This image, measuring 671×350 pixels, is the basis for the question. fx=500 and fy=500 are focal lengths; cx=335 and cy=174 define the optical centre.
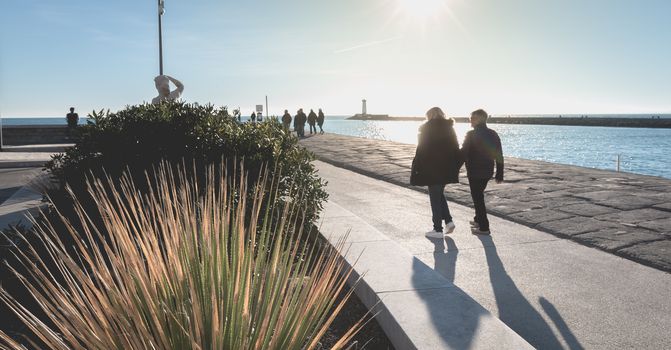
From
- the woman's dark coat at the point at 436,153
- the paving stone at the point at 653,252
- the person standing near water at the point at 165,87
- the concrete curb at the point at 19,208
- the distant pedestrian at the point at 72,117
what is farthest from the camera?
the distant pedestrian at the point at 72,117

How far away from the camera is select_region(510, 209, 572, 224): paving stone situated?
707cm

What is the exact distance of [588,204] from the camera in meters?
8.08

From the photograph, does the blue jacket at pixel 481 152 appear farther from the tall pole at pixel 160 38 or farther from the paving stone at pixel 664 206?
the tall pole at pixel 160 38

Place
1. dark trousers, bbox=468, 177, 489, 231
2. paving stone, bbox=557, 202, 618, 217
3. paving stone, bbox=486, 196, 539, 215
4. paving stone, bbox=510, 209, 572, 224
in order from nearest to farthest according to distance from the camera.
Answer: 1. dark trousers, bbox=468, 177, 489, 231
2. paving stone, bbox=510, 209, 572, 224
3. paving stone, bbox=557, 202, 618, 217
4. paving stone, bbox=486, 196, 539, 215

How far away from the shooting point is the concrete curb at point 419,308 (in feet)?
8.92

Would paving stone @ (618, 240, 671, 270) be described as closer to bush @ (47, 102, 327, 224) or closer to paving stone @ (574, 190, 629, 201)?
paving stone @ (574, 190, 629, 201)

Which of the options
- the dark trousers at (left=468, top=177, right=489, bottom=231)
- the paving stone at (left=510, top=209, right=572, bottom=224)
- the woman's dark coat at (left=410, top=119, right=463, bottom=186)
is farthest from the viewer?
the paving stone at (left=510, top=209, right=572, bottom=224)

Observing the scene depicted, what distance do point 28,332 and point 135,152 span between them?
204 centimetres

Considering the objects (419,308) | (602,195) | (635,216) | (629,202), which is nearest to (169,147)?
(419,308)

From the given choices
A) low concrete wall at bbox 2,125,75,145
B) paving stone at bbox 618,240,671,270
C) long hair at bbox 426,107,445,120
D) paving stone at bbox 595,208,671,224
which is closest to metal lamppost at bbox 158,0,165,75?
low concrete wall at bbox 2,125,75,145

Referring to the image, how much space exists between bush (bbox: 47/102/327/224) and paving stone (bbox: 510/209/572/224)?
3538mm

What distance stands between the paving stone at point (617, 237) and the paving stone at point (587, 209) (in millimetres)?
953

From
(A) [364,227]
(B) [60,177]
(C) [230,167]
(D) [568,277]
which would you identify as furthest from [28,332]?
(D) [568,277]

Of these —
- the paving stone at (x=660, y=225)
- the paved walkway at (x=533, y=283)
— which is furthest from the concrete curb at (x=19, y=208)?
the paving stone at (x=660, y=225)
